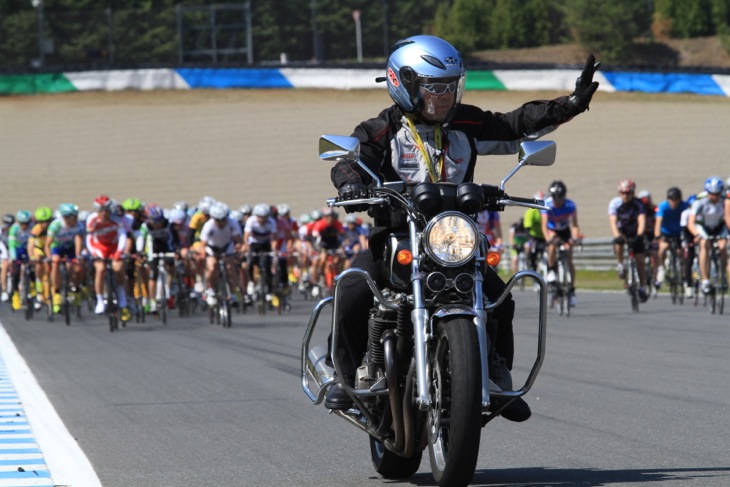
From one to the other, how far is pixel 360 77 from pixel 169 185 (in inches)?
305

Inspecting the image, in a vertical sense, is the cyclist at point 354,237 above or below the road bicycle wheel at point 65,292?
above

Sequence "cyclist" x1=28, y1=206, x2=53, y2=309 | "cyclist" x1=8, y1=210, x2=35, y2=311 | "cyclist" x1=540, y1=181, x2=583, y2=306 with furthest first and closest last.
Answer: "cyclist" x1=8, y1=210, x2=35, y2=311 < "cyclist" x1=28, y1=206, x2=53, y2=309 < "cyclist" x1=540, y1=181, x2=583, y2=306

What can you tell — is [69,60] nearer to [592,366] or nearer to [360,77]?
[360,77]

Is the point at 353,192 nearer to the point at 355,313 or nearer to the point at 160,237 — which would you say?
the point at 355,313

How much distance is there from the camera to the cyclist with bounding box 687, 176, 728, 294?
2067cm

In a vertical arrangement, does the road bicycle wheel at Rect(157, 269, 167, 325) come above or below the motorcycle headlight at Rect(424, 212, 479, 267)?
below

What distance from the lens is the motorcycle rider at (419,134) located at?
A: 641 cm

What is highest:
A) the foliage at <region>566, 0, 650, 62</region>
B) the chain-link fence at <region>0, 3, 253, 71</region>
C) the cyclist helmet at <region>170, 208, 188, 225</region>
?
the foliage at <region>566, 0, 650, 62</region>

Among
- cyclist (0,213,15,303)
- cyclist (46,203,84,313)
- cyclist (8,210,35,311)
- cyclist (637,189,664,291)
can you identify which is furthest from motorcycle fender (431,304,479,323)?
cyclist (0,213,15,303)

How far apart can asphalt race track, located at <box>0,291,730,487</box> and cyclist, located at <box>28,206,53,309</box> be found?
697 centimetres

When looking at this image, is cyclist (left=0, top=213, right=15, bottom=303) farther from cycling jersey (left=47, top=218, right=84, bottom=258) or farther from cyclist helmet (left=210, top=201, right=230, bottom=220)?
cyclist helmet (left=210, top=201, right=230, bottom=220)

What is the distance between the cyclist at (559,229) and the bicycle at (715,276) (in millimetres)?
1839

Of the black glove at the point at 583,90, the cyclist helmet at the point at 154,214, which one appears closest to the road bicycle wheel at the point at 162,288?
the cyclist helmet at the point at 154,214

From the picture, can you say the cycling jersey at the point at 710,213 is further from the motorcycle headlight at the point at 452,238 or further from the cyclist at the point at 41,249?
the motorcycle headlight at the point at 452,238
